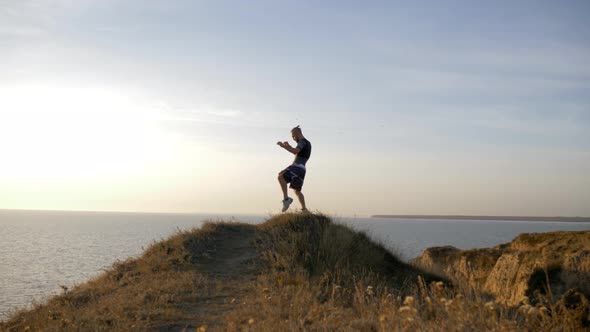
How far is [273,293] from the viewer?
28.4ft

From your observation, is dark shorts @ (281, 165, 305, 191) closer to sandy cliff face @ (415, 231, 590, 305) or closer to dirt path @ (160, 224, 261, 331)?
dirt path @ (160, 224, 261, 331)

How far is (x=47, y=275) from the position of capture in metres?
34.8

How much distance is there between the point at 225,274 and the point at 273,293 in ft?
7.87

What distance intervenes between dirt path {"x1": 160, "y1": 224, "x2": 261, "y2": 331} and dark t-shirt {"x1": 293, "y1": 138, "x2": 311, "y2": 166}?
2.39 meters

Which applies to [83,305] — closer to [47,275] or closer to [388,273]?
[388,273]

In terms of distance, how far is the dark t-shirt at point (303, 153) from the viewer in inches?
517

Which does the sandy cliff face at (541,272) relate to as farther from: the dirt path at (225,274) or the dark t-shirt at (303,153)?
the dark t-shirt at (303,153)

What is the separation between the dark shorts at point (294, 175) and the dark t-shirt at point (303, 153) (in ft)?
0.62

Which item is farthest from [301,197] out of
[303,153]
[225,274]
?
[225,274]

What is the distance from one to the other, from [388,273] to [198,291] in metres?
5.64

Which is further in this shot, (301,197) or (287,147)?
(301,197)

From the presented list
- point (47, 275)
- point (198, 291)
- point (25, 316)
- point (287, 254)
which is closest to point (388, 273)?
point (287, 254)

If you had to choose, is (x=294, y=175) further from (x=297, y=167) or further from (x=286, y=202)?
(x=286, y=202)

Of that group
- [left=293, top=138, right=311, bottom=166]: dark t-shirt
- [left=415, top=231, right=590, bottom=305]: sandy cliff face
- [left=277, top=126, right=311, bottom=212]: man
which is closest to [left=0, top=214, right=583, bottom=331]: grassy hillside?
[left=415, top=231, right=590, bottom=305]: sandy cliff face
